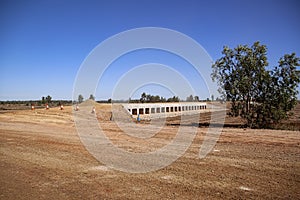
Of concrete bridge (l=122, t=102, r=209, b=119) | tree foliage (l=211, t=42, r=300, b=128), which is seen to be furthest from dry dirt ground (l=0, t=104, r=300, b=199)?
concrete bridge (l=122, t=102, r=209, b=119)

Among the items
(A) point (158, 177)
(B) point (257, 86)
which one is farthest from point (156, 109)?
(A) point (158, 177)

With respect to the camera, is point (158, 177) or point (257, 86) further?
point (257, 86)

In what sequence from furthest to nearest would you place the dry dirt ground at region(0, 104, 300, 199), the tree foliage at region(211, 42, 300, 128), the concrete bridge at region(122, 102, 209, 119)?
1. the concrete bridge at region(122, 102, 209, 119)
2. the tree foliage at region(211, 42, 300, 128)
3. the dry dirt ground at region(0, 104, 300, 199)

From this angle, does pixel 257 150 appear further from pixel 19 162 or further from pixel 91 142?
pixel 19 162

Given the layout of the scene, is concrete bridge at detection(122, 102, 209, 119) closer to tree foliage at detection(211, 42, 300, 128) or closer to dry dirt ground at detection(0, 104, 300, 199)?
tree foliage at detection(211, 42, 300, 128)

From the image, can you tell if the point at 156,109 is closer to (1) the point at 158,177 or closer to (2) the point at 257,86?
(2) the point at 257,86

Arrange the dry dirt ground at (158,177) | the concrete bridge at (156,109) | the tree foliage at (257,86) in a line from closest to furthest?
the dry dirt ground at (158,177) < the tree foliage at (257,86) < the concrete bridge at (156,109)

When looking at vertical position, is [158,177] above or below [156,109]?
below

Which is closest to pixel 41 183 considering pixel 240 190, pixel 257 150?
pixel 240 190

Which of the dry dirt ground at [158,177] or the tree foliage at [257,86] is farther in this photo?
the tree foliage at [257,86]

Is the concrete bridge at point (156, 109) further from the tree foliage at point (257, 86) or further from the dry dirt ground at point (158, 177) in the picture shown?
the dry dirt ground at point (158, 177)

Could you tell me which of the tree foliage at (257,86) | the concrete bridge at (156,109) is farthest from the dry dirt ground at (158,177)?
the concrete bridge at (156,109)

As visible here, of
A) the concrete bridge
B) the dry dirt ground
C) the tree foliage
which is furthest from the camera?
the concrete bridge

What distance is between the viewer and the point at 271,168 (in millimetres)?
6625
